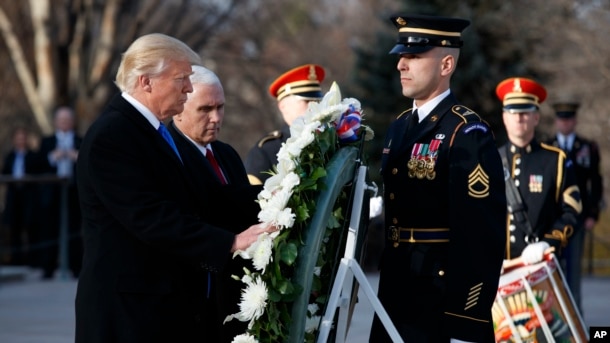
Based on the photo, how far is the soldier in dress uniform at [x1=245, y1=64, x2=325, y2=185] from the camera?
8.32 m

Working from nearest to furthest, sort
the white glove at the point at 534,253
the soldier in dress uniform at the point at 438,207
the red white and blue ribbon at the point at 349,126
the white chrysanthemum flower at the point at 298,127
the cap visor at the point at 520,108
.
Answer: the white chrysanthemum flower at the point at 298,127 → the red white and blue ribbon at the point at 349,126 → the soldier in dress uniform at the point at 438,207 → the white glove at the point at 534,253 → the cap visor at the point at 520,108

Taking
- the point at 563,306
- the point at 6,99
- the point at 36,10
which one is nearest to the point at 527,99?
the point at 563,306

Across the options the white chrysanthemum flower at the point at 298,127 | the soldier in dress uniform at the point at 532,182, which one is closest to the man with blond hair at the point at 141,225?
the white chrysanthemum flower at the point at 298,127

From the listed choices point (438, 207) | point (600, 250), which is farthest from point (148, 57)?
point (600, 250)

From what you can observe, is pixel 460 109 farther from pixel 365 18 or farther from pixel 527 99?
pixel 365 18

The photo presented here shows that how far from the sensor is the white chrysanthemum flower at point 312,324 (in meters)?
4.94

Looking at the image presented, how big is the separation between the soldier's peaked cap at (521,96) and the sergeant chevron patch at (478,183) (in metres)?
3.69

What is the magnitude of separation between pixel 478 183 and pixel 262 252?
1070mm

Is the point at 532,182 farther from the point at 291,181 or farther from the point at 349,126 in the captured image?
the point at 291,181

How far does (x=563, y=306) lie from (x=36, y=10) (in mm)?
19338

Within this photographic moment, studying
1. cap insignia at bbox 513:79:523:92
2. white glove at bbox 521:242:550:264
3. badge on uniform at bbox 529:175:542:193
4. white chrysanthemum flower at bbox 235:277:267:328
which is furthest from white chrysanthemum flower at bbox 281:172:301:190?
cap insignia at bbox 513:79:523:92

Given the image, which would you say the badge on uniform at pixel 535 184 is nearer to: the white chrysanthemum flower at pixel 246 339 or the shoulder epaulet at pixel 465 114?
the shoulder epaulet at pixel 465 114

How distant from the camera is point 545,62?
27062 mm

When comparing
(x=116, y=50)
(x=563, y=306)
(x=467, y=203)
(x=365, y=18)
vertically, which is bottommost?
(x=563, y=306)
